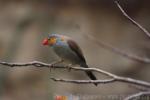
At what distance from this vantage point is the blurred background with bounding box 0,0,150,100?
514 centimetres

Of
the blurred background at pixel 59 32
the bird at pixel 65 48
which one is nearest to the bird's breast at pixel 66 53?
the bird at pixel 65 48

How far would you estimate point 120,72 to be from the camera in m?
5.07

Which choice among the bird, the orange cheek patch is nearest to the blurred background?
the bird

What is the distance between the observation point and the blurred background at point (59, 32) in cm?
514

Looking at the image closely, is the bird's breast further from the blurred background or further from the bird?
the blurred background

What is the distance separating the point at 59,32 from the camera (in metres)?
5.22

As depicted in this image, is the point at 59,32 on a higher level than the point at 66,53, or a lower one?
higher

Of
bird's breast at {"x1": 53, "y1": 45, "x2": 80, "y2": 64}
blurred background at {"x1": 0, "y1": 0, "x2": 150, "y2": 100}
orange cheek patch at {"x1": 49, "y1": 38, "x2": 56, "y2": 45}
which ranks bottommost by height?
bird's breast at {"x1": 53, "y1": 45, "x2": 80, "y2": 64}

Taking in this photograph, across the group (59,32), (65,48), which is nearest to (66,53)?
(65,48)

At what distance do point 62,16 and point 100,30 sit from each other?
0.42m

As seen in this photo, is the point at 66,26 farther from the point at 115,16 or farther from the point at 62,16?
the point at 115,16

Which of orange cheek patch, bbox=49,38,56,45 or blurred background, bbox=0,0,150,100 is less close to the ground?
blurred background, bbox=0,0,150,100

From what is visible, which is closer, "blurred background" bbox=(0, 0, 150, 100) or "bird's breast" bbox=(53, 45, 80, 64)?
"bird's breast" bbox=(53, 45, 80, 64)

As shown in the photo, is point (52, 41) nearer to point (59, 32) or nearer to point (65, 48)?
point (65, 48)
